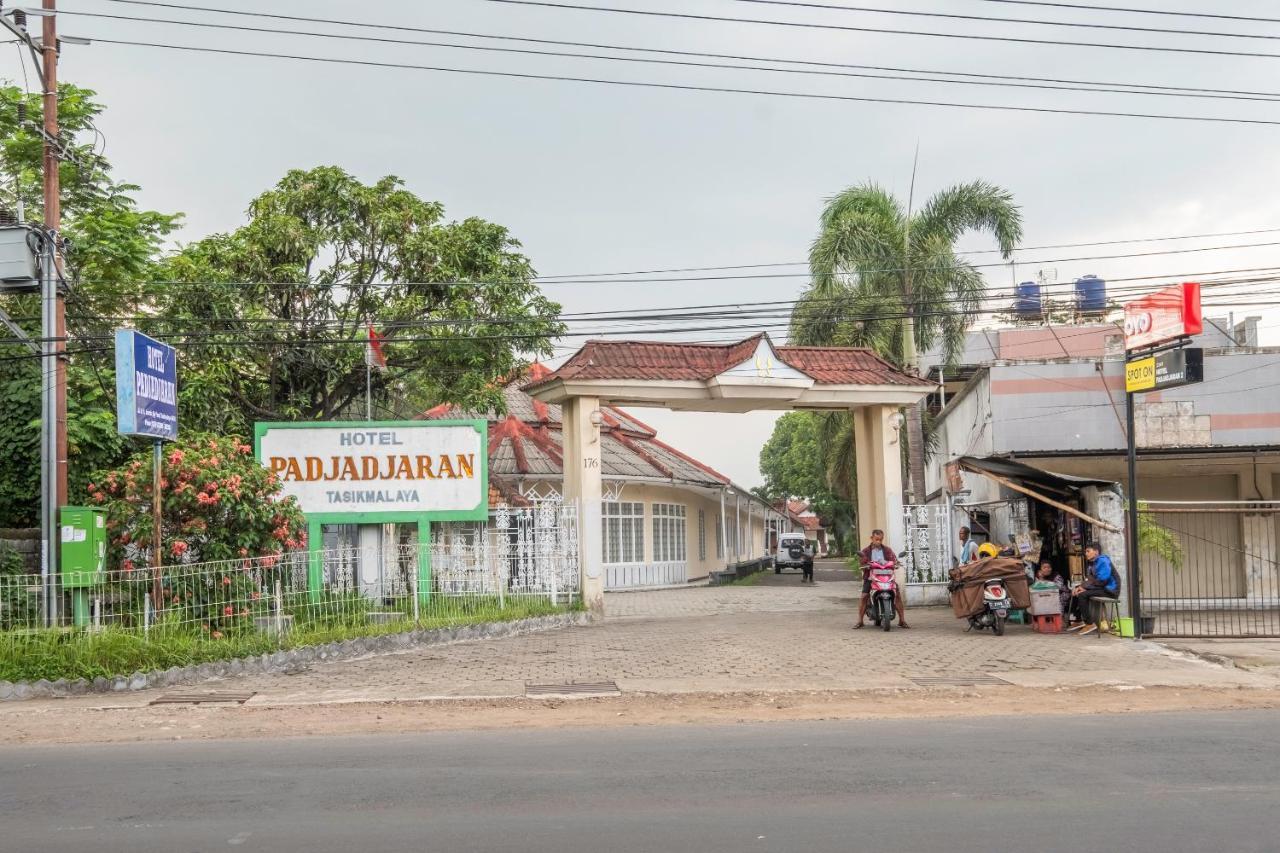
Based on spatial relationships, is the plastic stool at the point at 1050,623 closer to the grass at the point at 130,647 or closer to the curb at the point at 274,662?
the curb at the point at 274,662

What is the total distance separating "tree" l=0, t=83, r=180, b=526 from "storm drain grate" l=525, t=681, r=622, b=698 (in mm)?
10003

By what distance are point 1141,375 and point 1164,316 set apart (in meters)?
0.88

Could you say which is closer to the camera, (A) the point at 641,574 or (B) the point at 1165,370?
(B) the point at 1165,370

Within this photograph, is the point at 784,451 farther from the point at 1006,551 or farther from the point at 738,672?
the point at 738,672

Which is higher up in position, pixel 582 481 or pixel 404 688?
pixel 582 481

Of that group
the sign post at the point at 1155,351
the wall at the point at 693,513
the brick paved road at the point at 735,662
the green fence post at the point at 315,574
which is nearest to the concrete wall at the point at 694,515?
the wall at the point at 693,513

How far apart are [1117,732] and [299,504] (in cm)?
1247

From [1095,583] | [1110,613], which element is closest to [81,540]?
[1095,583]

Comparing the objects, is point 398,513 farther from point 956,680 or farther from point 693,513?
point 693,513

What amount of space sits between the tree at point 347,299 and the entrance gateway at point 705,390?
97.3 inches

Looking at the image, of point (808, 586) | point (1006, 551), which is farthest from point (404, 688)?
point (808, 586)

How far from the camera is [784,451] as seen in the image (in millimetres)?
82938

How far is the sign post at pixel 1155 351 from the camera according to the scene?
15.6m

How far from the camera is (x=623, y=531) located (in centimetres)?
3155
